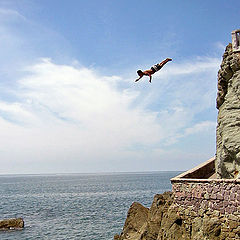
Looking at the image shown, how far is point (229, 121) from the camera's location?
54.3 feet

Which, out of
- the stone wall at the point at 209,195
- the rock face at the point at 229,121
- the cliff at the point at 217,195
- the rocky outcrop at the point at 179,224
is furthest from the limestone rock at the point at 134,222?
the rock face at the point at 229,121

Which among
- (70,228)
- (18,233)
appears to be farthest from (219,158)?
(18,233)

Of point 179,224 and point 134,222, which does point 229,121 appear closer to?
point 179,224

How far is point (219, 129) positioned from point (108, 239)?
613 inches

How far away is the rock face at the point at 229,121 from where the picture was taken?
52.6ft

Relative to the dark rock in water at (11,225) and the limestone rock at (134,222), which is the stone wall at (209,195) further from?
the dark rock in water at (11,225)

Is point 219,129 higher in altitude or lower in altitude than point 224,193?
higher

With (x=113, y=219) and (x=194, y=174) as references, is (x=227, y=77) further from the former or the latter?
(x=113, y=219)

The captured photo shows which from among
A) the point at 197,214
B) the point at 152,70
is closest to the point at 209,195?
the point at 197,214

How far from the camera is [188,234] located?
49.2ft

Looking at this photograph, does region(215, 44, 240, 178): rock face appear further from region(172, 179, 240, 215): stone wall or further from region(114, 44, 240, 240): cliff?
region(172, 179, 240, 215): stone wall

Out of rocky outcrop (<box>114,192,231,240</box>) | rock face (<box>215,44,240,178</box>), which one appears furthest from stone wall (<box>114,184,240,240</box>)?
rock face (<box>215,44,240,178</box>)

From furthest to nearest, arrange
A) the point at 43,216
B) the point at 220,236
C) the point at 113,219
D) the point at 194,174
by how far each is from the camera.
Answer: the point at 43,216, the point at 113,219, the point at 194,174, the point at 220,236

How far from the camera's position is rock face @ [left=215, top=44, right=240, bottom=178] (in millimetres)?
16031
